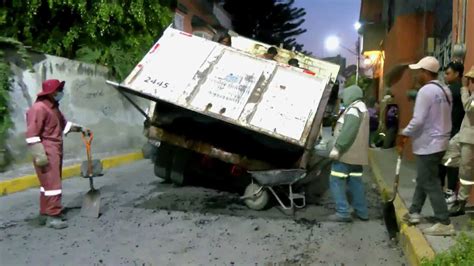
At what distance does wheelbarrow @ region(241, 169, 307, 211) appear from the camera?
22.1 feet

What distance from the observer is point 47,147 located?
252 inches

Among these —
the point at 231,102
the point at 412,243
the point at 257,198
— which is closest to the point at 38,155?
the point at 231,102

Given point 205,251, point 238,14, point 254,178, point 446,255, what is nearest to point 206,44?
point 254,178

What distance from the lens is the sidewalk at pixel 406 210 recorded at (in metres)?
4.84

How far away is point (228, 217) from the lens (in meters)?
6.82

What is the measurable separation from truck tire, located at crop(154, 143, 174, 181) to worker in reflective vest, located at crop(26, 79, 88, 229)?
7.01 ft

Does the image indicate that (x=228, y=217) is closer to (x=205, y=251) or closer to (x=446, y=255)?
(x=205, y=251)

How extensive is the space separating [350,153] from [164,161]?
332 cm

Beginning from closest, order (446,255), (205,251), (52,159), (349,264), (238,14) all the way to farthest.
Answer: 1. (446,255)
2. (349,264)
3. (205,251)
4. (52,159)
5. (238,14)

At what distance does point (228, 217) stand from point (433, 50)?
Result: 746 centimetres

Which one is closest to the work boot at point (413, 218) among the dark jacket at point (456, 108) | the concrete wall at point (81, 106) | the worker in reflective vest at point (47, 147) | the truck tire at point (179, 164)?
the dark jacket at point (456, 108)

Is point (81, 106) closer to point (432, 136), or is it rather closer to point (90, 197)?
point (90, 197)

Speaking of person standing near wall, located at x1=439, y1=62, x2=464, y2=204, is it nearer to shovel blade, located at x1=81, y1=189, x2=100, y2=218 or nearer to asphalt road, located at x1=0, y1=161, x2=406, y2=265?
asphalt road, located at x1=0, y1=161, x2=406, y2=265

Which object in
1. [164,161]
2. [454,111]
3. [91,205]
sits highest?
[454,111]
